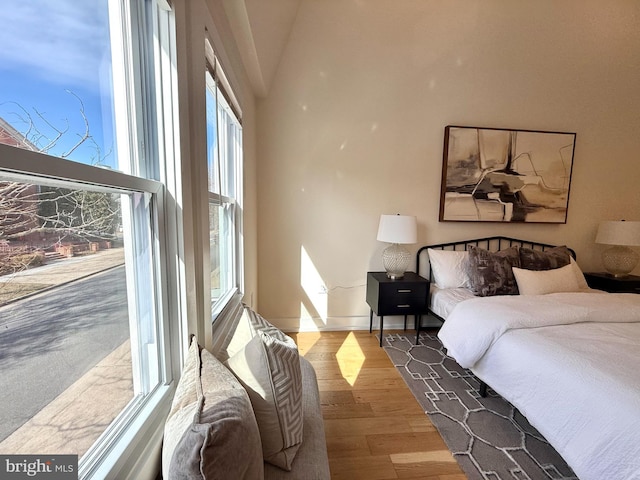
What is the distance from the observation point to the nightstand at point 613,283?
2832 millimetres

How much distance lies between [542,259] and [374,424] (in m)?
2.26

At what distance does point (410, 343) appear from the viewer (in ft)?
9.22

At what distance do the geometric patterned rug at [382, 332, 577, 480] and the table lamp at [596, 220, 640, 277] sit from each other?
2.21 meters

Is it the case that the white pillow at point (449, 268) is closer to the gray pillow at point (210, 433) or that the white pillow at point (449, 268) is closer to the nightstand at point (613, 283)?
the nightstand at point (613, 283)

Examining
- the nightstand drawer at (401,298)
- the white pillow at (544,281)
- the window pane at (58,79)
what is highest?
the window pane at (58,79)

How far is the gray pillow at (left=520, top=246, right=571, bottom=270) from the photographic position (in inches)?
104

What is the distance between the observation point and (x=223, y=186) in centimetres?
200

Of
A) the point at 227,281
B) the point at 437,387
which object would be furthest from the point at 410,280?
the point at 227,281

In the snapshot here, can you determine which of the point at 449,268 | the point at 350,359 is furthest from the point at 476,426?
the point at 449,268

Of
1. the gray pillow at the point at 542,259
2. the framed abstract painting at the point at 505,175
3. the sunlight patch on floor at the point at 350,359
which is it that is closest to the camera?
the sunlight patch on floor at the point at 350,359

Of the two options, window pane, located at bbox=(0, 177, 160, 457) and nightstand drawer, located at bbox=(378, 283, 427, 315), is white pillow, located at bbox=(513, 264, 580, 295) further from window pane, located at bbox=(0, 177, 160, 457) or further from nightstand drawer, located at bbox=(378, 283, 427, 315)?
window pane, located at bbox=(0, 177, 160, 457)

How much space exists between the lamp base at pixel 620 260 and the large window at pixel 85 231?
4.24 meters

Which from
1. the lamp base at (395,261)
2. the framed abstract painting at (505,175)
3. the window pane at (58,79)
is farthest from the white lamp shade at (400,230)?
the window pane at (58,79)

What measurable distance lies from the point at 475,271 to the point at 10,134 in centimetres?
294
